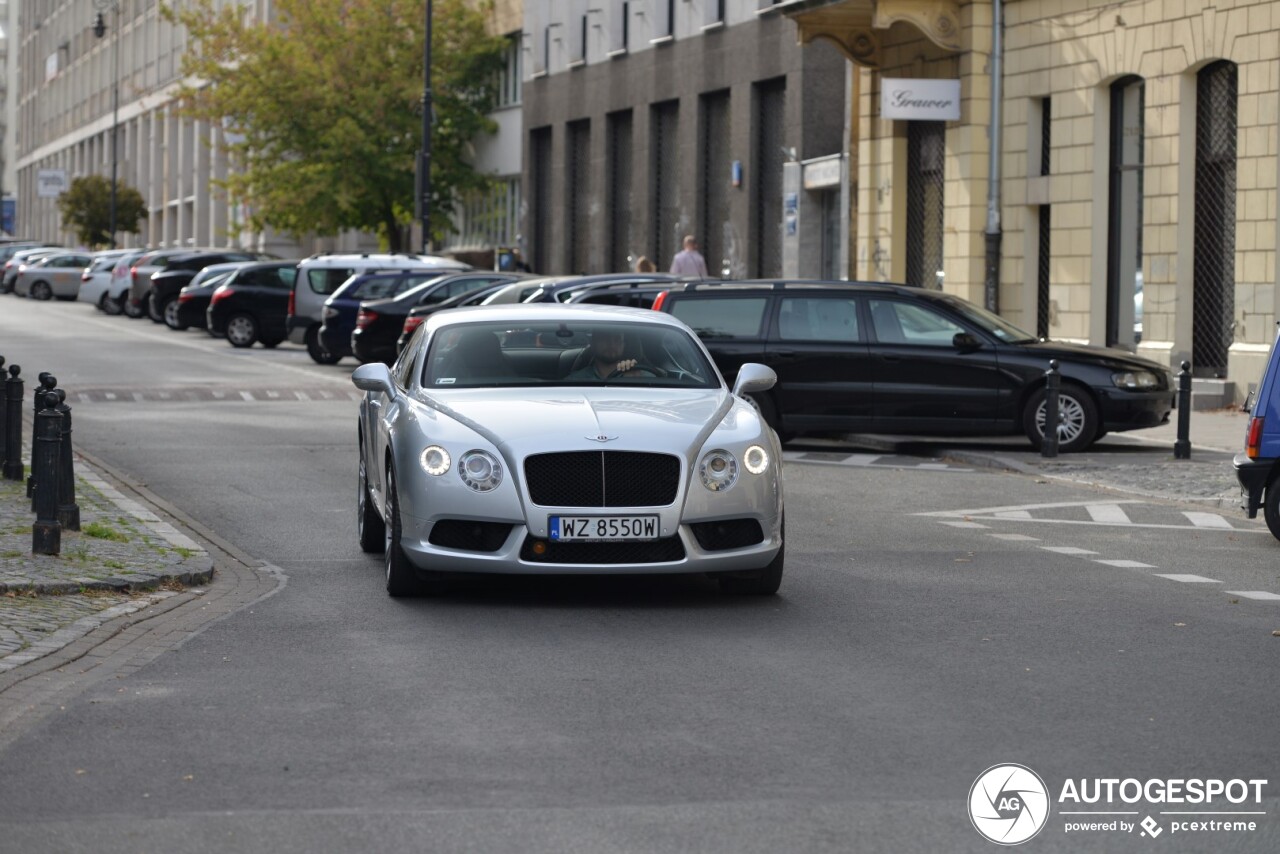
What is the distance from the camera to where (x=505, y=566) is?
10586 mm

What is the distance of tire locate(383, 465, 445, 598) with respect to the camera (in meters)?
10.9

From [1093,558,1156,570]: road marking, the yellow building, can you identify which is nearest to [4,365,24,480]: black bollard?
[1093,558,1156,570]: road marking

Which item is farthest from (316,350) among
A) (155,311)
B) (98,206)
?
(98,206)

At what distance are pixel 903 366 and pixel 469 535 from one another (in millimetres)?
10561

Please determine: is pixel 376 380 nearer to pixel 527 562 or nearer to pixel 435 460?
pixel 435 460

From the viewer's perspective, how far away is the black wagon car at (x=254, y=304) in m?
42.4

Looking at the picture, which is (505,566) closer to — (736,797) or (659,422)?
(659,422)

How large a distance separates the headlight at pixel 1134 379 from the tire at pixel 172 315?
3047 cm

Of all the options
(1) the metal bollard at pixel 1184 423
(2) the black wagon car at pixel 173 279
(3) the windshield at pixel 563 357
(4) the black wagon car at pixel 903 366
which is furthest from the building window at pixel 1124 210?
(2) the black wagon car at pixel 173 279

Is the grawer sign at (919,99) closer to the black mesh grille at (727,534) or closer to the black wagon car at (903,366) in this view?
the black wagon car at (903,366)

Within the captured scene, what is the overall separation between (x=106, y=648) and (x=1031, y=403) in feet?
41.4

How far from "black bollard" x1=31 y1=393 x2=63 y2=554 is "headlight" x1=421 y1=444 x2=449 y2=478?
2.37 metres

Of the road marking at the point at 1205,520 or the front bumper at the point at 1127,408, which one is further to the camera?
the front bumper at the point at 1127,408
